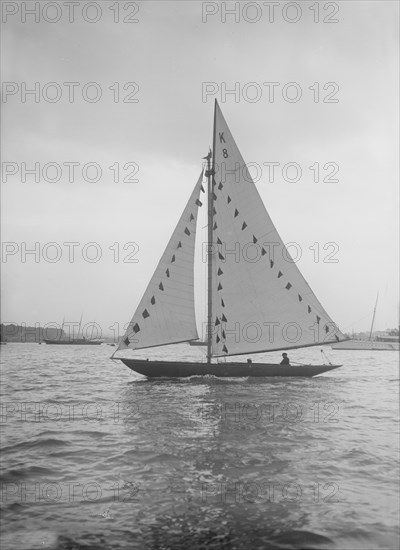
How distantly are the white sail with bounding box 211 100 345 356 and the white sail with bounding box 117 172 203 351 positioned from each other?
2.41 m

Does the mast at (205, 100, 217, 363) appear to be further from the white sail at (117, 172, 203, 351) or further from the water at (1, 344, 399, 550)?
the water at (1, 344, 399, 550)

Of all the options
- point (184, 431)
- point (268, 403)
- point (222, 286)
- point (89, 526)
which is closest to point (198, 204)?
point (222, 286)

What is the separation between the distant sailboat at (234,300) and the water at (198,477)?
9256 millimetres

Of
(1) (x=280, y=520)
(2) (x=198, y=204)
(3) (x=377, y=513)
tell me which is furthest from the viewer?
(2) (x=198, y=204)

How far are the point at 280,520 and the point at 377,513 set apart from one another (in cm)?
176

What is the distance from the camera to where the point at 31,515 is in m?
7.59

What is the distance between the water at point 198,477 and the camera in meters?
6.95

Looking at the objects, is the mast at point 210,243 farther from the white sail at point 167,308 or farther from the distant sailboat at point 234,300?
the white sail at point 167,308

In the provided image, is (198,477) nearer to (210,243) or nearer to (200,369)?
(200,369)

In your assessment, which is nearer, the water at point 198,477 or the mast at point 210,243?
the water at point 198,477

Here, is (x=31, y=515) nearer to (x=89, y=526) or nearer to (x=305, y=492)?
(x=89, y=526)

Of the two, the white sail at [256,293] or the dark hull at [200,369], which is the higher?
the white sail at [256,293]

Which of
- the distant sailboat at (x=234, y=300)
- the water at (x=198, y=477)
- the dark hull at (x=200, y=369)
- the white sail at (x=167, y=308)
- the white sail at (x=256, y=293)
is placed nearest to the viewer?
the water at (x=198, y=477)

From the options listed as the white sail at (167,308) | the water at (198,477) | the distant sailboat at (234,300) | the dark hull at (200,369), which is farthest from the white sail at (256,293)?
the water at (198,477)
